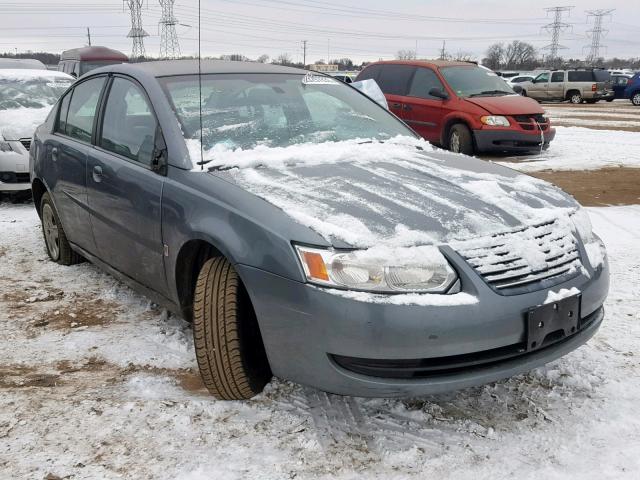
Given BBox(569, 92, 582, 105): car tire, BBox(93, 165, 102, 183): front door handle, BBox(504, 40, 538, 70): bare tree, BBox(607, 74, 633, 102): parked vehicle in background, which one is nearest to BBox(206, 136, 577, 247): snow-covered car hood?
BBox(93, 165, 102, 183): front door handle

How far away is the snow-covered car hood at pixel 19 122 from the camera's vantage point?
7062 millimetres

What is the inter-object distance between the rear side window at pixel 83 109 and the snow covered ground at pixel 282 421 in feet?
4.40

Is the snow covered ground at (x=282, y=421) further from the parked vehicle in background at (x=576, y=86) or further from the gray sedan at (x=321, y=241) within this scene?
the parked vehicle in background at (x=576, y=86)

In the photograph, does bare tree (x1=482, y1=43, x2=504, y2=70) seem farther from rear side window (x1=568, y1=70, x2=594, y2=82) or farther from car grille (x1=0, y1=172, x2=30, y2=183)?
car grille (x1=0, y1=172, x2=30, y2=183)

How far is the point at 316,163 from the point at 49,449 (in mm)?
1767

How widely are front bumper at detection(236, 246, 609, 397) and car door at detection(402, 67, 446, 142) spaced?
8.25 meters

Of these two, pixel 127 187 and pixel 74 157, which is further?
pixel 74 157

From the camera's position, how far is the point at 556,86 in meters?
28.1

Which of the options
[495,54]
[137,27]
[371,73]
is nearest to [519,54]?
[495,54]

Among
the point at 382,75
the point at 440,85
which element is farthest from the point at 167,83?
the point at 382,75

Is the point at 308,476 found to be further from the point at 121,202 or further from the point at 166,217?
the point at 121,202

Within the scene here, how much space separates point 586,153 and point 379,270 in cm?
962

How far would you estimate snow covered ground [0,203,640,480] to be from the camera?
90.4 inches

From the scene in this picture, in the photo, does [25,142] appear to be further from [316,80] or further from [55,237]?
[316,80]
